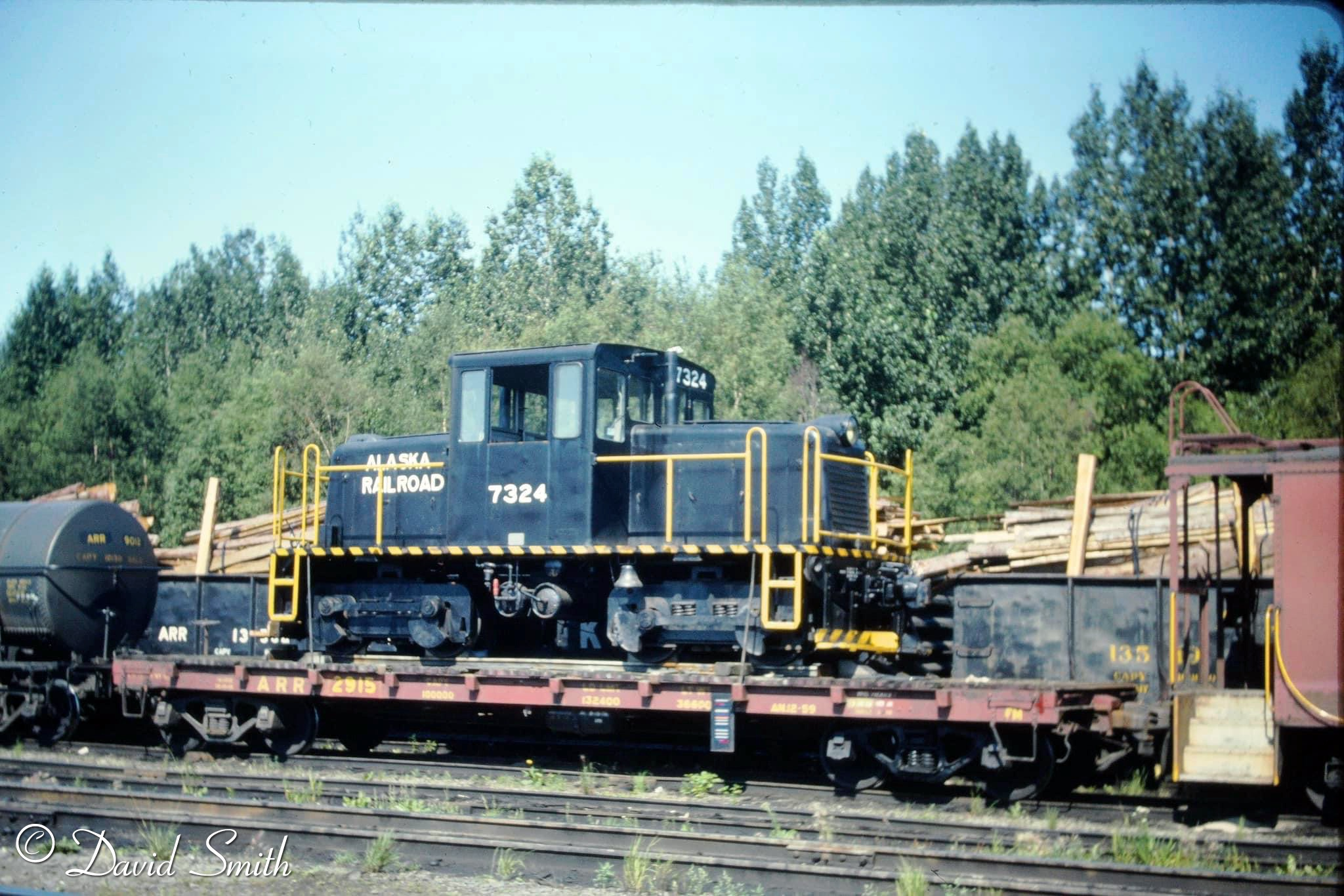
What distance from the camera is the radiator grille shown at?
39.3ft

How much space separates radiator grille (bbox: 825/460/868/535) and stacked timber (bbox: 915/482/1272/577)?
2.76 meters

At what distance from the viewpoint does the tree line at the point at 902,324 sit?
25.1 meters

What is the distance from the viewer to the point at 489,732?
48.4 feet

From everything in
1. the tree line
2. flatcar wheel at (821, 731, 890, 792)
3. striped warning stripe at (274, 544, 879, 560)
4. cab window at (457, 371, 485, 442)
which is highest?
the tree line

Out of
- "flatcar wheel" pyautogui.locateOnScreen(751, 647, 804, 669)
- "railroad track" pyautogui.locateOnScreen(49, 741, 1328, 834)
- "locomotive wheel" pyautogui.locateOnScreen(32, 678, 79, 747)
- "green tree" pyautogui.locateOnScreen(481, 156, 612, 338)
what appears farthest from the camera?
"green tree" pyautogui.locateOnScreen(481, 156, 612, 338)

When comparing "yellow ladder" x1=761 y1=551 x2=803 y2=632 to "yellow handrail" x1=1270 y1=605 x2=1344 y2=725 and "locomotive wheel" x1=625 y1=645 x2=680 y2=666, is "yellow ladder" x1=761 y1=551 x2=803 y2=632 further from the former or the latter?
"yellow handrail" x1=1270 y1=605 x2=1344 y2=725

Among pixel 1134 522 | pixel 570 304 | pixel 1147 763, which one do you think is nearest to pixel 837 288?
pixel 570 304

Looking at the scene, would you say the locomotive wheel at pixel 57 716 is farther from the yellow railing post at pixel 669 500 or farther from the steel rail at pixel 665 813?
the yellow railing post at pixel 669 500

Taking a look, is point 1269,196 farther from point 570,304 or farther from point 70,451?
point 70,451

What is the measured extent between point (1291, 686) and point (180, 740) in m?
11.8

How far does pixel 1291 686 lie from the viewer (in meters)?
8.95

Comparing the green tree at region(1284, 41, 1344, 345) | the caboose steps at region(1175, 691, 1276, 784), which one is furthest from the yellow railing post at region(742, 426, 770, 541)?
the green tree at region(1284, 41, 1344, 345)
